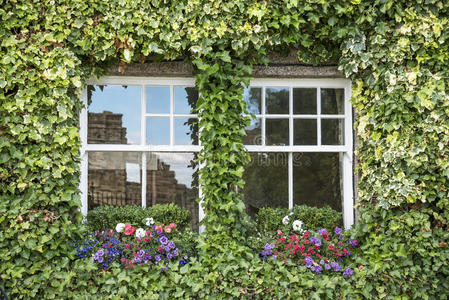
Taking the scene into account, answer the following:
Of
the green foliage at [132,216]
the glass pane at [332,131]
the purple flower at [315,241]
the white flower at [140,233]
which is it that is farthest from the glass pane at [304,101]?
the white flower at [140,233]

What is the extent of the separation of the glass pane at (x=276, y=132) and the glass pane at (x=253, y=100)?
160 millimetres

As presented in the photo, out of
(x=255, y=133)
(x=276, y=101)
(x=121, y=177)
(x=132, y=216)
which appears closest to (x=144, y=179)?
(x=121, y=177)

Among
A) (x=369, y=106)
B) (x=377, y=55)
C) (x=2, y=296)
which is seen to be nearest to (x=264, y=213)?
(x=369, y=106)

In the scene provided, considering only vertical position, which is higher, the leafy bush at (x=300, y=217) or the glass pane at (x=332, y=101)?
the glass pane at (x=332, y=101)

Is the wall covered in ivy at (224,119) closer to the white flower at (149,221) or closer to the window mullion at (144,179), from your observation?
the white flower at (149,221)

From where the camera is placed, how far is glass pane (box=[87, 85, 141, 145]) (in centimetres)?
379

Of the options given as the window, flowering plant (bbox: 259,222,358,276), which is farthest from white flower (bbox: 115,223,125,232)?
flowering plant (bbox: 259,222,358,276)

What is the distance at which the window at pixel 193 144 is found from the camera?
12.4 ft

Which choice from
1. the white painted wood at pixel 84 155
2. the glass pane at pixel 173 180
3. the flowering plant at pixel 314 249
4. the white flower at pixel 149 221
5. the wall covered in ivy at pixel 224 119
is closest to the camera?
the wall covered in ivy at pixel 224 119

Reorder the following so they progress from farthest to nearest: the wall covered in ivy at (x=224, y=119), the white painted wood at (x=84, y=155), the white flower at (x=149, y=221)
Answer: the white painted wood at (x=84, y=155) < the white flower at (x=149, y=221) < the wall covered in ivy at (x=224, y=119)

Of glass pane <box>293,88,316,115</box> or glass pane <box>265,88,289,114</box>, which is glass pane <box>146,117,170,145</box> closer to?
glass pane <box>265,88,289,114</box>

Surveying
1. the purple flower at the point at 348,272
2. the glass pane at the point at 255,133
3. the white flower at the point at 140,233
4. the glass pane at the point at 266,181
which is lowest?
the purple flower at the point at 348,272

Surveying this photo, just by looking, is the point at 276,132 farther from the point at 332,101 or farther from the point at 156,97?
the point at 156,97

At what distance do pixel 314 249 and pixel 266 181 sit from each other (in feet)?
2.71
